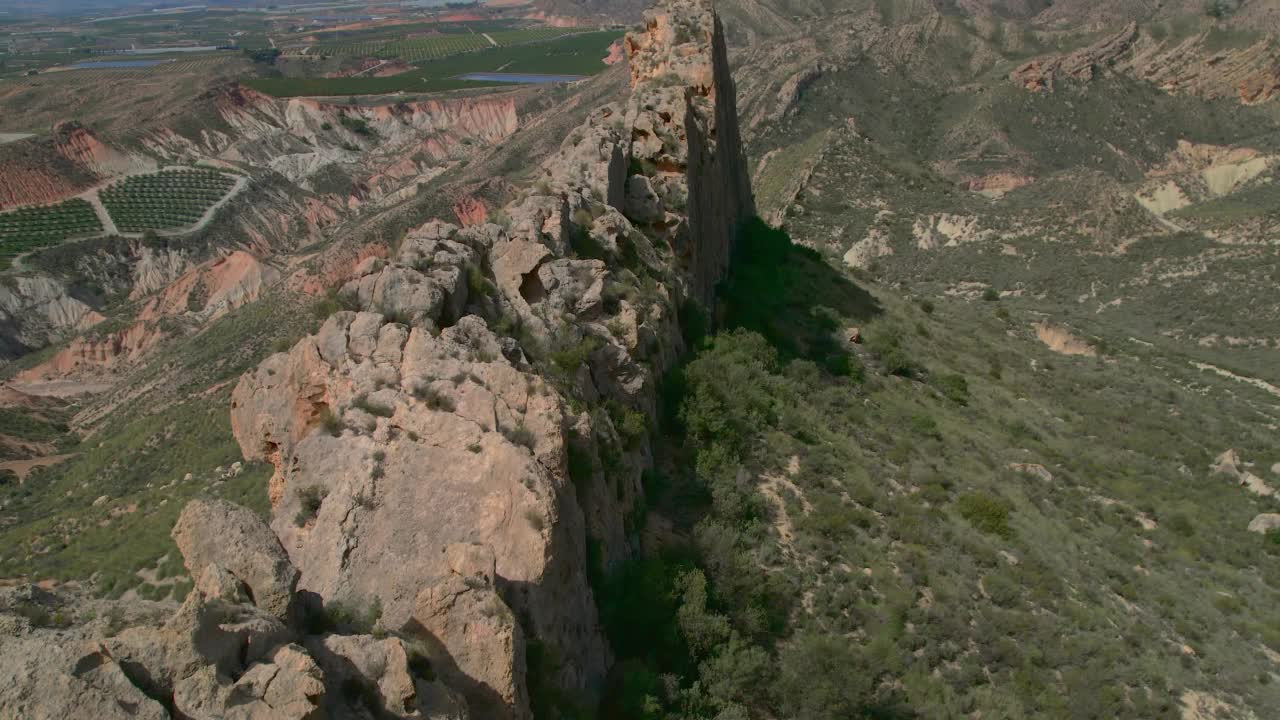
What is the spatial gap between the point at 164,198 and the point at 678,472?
115 meters

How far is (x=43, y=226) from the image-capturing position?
92.2 meters

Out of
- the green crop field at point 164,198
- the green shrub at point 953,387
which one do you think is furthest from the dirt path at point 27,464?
the green crop field at point 164,198

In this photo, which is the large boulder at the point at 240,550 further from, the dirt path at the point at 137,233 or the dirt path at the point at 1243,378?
the dirt path at the point at 137,233

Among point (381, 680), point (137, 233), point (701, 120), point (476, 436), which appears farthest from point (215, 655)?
point (137, 233)

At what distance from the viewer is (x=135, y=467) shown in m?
38.2

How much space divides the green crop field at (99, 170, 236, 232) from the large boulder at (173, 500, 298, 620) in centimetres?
10854

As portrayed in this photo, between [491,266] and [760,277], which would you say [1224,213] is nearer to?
[760,277]

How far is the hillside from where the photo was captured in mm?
8047

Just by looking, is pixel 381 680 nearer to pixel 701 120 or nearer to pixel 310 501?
pixel 310 501

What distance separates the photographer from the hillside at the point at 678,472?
8.05m

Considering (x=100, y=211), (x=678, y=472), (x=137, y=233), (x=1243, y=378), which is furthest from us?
(x=100, y=211)

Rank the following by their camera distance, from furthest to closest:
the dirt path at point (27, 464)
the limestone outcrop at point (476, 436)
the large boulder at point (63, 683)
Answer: the dirt path at point (27, 464) < the limestone outcrop at point (476, 436) < the large boulder at point (63, 683)

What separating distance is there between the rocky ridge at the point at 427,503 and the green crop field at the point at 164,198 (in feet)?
338

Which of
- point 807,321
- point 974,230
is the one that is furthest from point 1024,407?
point 974,230
